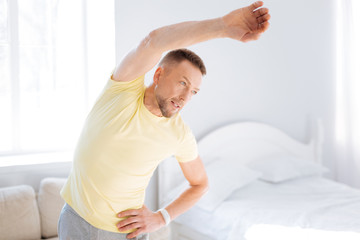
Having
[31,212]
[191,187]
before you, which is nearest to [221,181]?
[191,187]

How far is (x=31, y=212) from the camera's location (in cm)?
235

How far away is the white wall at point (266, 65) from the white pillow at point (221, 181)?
0.37 meters

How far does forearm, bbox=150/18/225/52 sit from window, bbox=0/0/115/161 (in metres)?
1.81

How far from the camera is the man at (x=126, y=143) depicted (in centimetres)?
124

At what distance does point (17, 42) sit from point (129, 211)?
192 cm

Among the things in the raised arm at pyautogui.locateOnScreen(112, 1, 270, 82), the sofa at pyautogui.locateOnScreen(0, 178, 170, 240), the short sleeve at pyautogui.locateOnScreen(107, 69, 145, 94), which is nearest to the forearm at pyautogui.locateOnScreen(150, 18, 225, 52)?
the raised arm at pyautogui.locateOnScreen(112, 1, 270, 82)

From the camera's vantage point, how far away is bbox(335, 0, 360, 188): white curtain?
3598 mm

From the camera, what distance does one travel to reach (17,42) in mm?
2777

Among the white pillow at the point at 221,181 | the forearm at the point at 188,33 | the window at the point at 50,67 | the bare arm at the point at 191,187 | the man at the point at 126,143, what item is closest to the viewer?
the forearm at the point at 188,33

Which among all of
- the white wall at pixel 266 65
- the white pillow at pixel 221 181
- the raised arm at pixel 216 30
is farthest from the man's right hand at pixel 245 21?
the white wall at pixel 266 65

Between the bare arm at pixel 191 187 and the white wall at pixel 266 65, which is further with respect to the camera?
the white wall at pixel 266 65

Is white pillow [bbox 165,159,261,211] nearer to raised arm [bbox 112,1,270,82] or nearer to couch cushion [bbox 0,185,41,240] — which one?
couch cushion [bbox 0,185,41,240]

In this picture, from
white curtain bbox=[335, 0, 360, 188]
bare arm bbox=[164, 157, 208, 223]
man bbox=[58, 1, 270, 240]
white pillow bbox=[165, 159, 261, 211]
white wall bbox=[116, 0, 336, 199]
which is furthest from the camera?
white curtain bbox=[335, 0, 360, 188]

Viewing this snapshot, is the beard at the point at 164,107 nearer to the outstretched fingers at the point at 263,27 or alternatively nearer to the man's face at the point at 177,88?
the man's face at the point at 177,88
